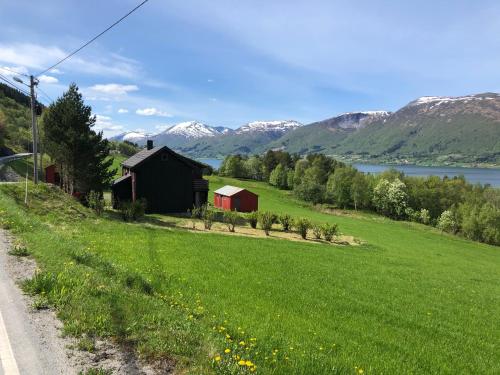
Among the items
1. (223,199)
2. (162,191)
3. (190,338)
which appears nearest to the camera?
(190,338)

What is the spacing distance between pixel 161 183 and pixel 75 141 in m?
12.7

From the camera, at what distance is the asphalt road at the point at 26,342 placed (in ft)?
19.6

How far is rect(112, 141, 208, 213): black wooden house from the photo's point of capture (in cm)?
4644

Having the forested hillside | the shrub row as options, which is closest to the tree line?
the shrub row

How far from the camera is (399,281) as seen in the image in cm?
2139

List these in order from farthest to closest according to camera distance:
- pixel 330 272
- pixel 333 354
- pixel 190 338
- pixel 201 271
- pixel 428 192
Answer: pixel 428 192 → pixel 330 272 → pixel 201 271 → pixel 333 354 → pixel 190 338

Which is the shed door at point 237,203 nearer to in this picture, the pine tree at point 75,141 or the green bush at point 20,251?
the pine tree at point 75,141

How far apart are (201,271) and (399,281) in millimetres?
11670

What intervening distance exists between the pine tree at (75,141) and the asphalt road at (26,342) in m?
31.2

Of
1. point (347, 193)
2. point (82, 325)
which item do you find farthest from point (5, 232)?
point (347, 193)

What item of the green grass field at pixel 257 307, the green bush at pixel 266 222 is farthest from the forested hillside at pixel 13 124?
the green grass field at pixel 257 307

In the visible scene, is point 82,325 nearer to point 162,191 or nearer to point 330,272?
point 330,272

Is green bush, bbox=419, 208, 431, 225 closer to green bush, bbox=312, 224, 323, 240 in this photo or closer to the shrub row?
the shrub row

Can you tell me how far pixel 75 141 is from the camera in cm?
3703
